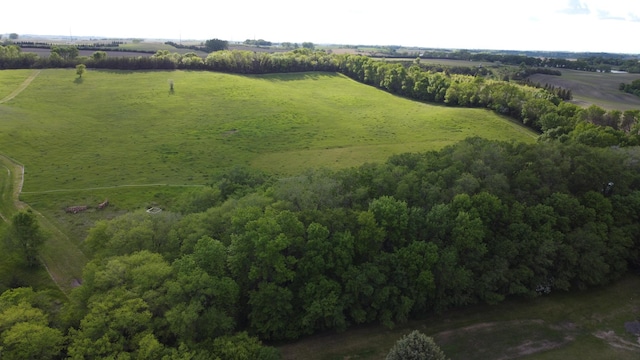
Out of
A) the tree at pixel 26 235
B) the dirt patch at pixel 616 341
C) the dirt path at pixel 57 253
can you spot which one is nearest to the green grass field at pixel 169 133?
the dirt path at pixel 57 253

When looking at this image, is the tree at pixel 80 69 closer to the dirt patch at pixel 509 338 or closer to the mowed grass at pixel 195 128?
the mowed grass at pixel 195 128

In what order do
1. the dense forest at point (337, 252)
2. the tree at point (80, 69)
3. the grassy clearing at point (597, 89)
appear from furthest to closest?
the grassy clearing at point (597, 89), the tree at point (80, 69), the dense forest at point (337, 252)

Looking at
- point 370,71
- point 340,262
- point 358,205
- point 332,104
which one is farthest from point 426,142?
point 370,71

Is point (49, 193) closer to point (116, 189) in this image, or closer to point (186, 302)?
point (116, 189)

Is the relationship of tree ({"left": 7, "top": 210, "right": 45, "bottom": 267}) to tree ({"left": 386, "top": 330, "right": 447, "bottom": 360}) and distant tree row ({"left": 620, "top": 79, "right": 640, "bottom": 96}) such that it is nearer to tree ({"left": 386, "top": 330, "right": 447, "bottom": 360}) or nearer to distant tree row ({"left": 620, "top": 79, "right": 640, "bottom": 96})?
tree ({"left": 386, "top": 330, "right": 447, "bottom": 360})

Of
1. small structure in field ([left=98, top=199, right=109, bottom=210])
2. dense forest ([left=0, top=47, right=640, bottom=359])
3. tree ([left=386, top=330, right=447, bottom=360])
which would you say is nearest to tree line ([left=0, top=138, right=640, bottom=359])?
dense forest ([left=0, top=47, right=640, bottom=359])

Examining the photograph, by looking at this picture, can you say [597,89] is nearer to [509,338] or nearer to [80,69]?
[509,338]
